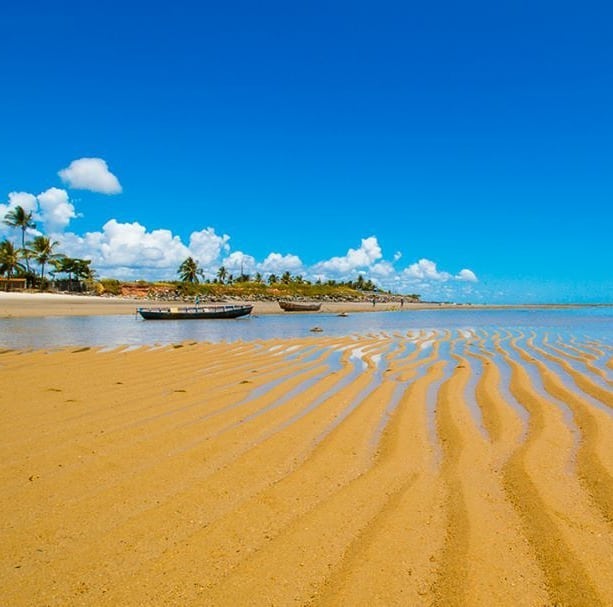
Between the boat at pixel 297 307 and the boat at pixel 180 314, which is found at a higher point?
the boat at pixel 297 307

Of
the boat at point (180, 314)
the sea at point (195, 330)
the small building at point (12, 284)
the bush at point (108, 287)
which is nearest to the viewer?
the sea at point (195, 330)

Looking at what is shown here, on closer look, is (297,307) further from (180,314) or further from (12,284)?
(12,284)

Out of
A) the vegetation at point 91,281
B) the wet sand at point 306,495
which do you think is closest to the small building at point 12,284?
the vegetation at point 91,281

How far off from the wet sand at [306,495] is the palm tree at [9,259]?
86.8 m

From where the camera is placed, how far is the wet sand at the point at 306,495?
2975 mm

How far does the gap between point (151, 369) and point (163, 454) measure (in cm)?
664

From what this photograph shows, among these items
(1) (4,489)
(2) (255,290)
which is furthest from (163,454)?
(2) (255,290)

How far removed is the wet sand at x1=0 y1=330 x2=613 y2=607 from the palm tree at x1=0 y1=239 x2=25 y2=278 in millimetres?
86835

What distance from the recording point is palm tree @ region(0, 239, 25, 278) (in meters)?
82.5

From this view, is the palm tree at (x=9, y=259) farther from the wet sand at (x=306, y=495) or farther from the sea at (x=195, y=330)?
the wet sand at (x=306, y=495)

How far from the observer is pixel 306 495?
14.0 feet

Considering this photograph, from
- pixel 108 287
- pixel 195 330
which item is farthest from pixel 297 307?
pixel 108 287

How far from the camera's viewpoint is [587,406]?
24.6 ft

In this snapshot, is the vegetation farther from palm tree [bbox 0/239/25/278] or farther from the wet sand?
the wet sand
